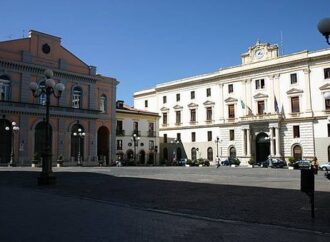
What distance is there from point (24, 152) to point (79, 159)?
7.17 m

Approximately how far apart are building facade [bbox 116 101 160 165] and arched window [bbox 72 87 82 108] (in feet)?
44.7

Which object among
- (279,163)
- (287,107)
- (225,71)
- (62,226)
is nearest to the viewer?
(62,226)

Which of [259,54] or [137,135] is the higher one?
[259,54]

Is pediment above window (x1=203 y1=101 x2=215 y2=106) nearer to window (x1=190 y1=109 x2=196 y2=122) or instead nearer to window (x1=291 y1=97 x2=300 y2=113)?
window (x1=190 y1=109 x2=196 y2=122)

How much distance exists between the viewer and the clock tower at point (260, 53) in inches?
2293

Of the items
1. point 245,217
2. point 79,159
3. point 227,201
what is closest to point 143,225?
point 245,217

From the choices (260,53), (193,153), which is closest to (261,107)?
(260,53)

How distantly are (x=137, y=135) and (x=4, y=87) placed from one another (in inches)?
1010

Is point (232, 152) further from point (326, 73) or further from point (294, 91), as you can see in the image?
point (326, 73)

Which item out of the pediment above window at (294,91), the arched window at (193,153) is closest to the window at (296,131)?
the pediment above window at (294,91)

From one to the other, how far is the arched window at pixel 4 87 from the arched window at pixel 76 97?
8558 mm

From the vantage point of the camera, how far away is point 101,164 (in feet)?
159

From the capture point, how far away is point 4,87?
41.2m

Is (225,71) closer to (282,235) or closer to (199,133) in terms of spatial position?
(199,133)
